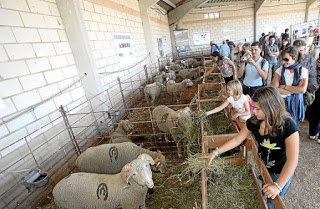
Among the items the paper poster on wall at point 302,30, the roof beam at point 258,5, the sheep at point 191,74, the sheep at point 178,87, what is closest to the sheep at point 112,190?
the sheep at point 178,87

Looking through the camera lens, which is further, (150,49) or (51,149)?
(150,49)

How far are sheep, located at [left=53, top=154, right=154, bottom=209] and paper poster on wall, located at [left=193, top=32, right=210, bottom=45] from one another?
18.6 metres

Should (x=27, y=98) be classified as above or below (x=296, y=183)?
above

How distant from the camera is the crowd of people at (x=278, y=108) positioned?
1499mm

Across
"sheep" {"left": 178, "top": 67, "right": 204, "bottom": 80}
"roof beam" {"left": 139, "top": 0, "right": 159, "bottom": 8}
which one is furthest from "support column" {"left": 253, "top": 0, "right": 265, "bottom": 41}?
"roof beam" {"left": 139, "top": 0, "right": 159, "bottom": 8}

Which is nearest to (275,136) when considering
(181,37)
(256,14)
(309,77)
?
(309,77)

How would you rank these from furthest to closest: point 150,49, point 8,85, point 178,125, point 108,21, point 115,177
Result: point 150,49 < point 108,21 < point 178,125 < point 8,85 < point 115,177

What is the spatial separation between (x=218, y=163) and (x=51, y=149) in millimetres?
3332

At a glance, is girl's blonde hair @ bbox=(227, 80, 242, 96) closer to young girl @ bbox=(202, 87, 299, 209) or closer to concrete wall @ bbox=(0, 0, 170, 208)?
young girl @ bbox=(202, 87, 299, 209)

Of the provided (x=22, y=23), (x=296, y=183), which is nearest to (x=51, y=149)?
(x=22, y=23)

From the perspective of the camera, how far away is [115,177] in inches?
97.7

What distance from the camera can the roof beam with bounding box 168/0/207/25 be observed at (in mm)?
14761

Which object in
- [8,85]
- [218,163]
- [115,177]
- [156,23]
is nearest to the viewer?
[218,163]

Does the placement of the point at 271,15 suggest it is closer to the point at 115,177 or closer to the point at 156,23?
the point at 156,23
